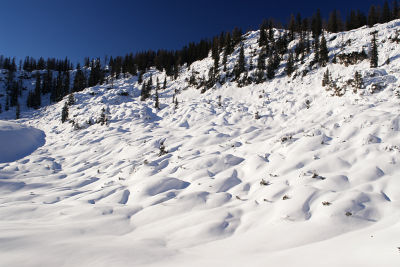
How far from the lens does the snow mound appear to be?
13368mm

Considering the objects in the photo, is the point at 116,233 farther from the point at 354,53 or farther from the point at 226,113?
the point at 354,53

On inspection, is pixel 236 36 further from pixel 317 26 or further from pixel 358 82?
pixel 358 82

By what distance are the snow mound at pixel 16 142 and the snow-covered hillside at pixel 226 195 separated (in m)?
0.34

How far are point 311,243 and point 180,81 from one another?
34.9 meters

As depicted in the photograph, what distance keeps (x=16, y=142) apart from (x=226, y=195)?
18350 mm

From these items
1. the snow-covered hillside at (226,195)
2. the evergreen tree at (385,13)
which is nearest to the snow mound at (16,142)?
the snow-covered hillside at (226,195)

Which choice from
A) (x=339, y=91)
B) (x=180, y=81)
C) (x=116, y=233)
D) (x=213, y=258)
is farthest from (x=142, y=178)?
(x=180, y=81)

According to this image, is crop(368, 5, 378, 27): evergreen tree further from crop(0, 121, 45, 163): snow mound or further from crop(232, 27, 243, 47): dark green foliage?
crop(0, 121, 45, 163): snow mound

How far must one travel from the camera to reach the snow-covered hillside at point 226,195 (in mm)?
3170

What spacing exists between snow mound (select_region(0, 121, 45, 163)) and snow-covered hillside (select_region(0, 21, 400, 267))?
0.34m

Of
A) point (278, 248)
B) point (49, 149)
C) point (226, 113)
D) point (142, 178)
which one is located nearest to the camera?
point (278, 248)

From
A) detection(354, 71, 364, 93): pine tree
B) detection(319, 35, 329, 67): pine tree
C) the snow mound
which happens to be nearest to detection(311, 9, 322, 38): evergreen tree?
detection(319, 35, 329, 67): pine tree

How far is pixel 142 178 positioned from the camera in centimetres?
784

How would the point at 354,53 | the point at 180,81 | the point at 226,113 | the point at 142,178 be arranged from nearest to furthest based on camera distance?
the point at 142,178, the point at 226,113, the point at 354,53, the point at 180,81
